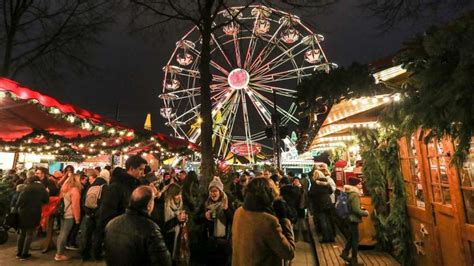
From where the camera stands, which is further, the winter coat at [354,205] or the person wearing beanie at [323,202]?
the person wearing beanie at [323,202]

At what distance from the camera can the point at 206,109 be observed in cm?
731

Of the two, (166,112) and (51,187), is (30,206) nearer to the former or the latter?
(51,187)

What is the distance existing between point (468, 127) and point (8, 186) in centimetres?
886

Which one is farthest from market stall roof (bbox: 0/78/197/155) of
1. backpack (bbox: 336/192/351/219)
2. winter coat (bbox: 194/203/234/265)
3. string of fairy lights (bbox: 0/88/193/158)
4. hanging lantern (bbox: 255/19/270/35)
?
hanging lantern (bbox: 255/19/270/35)

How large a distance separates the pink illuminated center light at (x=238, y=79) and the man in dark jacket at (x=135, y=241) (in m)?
17.7

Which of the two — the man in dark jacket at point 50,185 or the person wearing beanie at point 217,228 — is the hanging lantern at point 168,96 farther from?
the person wearing beanie at point 217,228

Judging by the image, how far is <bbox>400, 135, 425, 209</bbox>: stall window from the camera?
4.74m

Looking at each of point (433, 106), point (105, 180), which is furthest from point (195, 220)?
point (433, 106)

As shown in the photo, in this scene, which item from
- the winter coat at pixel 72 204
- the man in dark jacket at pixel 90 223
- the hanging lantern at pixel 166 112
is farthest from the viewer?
the hanging lantern at pixel 166 112

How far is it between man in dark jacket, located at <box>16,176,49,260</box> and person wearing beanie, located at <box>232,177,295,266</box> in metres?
4.73

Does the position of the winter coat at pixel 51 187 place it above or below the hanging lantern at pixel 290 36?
below

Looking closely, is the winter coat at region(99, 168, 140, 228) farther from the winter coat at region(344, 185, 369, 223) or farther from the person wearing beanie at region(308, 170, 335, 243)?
the person wearing beanie at region(308, 170, 335, 243)

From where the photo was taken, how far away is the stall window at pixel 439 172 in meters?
3.77

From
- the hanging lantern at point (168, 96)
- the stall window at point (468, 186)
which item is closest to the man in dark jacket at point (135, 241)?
the stall window at point (468, 186)
